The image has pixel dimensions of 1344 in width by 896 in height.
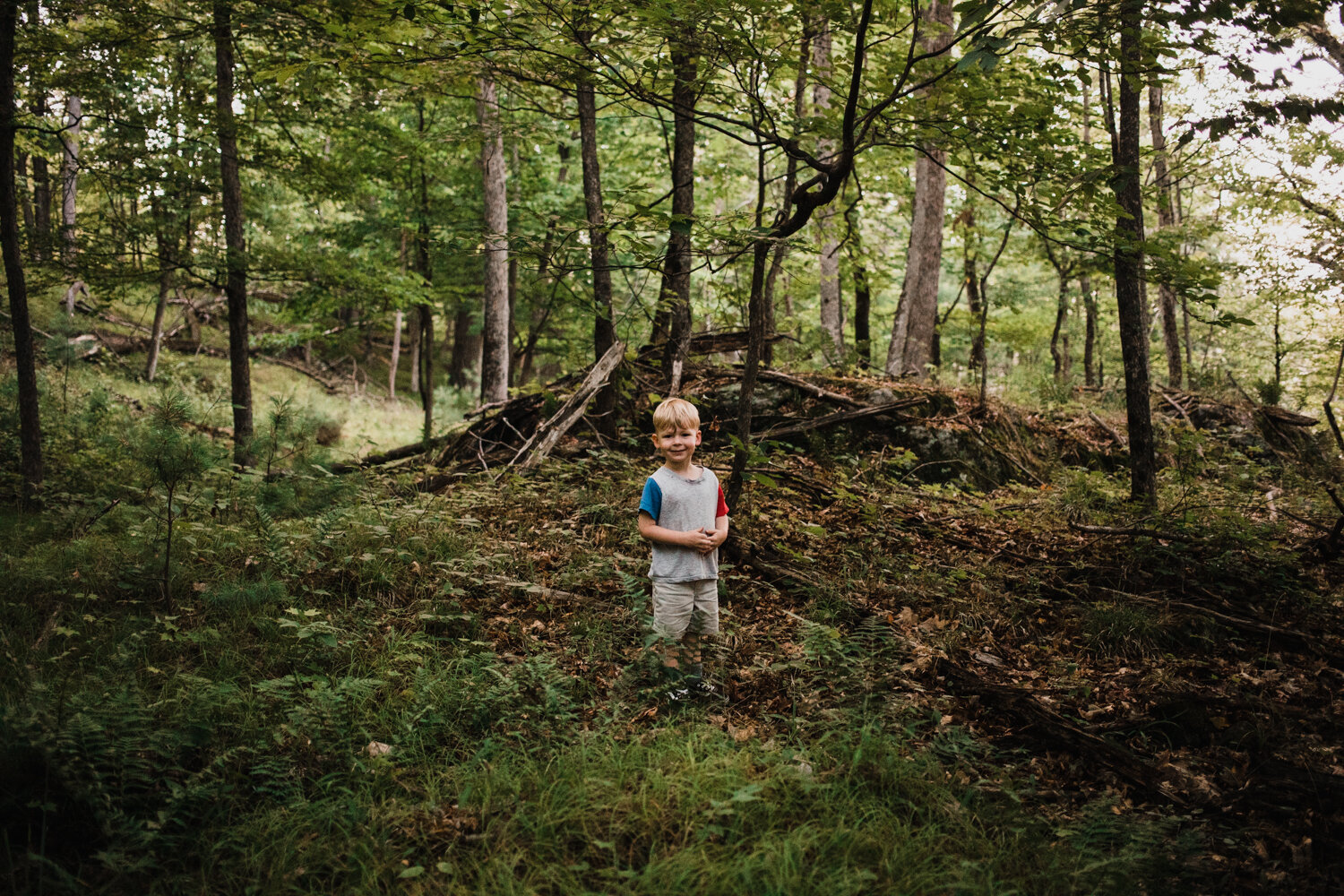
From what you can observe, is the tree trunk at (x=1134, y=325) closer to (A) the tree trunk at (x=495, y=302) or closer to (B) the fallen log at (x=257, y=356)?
(A) the tree trunk at (x=495, y=302)

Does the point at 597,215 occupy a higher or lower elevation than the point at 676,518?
higher

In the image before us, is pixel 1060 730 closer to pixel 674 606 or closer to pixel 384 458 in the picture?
pixel 674 606

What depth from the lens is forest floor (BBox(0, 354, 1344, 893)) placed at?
2.75 m

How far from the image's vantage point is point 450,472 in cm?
794

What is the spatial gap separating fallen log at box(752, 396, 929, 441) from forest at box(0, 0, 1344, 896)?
0.15ft

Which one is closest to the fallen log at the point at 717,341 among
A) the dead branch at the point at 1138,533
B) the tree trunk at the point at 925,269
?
the tree trunk at the point at 925,269

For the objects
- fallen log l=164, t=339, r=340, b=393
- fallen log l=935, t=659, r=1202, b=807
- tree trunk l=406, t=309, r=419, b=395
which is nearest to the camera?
fallen log l=935, t=659, r=1202, b=807

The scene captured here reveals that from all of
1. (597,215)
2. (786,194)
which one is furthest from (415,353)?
(786,194)

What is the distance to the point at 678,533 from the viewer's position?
3.92 metres

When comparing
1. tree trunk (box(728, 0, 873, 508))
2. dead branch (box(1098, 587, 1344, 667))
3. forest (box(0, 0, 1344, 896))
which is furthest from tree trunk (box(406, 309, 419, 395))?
dead branch (box(1098, 587, 1344, 667))

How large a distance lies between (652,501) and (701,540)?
0.35 meters

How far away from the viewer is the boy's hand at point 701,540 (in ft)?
12.8

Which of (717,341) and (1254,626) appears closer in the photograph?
(1254,626)

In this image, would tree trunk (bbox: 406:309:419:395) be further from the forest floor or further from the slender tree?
the forest floor
